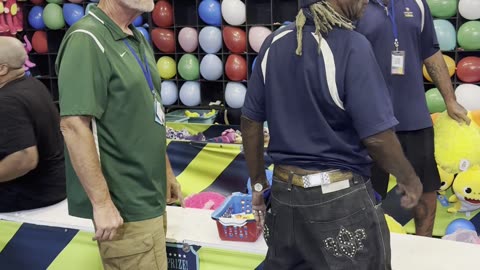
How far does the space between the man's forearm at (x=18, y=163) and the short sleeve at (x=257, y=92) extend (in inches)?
44.0

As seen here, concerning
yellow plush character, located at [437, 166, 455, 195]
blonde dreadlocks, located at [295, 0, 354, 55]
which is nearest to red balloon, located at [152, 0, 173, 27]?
yellow plush character, located at [437, 166, 455, 195]

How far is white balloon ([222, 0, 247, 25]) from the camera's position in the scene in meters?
6.13

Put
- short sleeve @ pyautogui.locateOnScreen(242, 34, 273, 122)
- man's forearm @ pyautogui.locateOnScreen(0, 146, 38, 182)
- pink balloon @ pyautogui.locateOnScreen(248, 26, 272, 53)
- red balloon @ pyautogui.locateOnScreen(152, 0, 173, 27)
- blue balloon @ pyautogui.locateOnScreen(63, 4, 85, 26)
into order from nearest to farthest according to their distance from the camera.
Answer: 1. short sleeve @ pyautogui.locateOnScreen(242, 34, 273, 122)
2. man's forearm @ pyautogui.locateOnScreen(0, 146, 38, 182)
3. pink balloon @ pyautogui.locateOnScreen(248, 26, 272, 53)
4. red balloon @ pyautogui.locateOnScreen(152, 0, 173, 27)
5. blue balloon @ pyautogui.locateOnScreen(63, 4, 85, 26)

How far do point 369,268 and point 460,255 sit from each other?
0.77 metres

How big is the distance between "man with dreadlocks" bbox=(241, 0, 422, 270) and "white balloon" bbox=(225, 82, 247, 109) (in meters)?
4.52

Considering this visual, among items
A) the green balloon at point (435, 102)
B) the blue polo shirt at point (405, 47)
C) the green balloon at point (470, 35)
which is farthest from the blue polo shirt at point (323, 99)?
the green balloon at point (470, 35)

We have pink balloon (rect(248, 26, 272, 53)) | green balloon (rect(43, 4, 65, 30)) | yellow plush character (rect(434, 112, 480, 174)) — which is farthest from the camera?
green balloon (rect(43, 4, 65, 30))

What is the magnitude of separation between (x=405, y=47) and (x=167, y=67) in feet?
14.3

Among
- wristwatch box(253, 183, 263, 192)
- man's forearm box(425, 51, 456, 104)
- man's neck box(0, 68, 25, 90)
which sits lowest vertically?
wristwatch box(253, 183, 263, 192)

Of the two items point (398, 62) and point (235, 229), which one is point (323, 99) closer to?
point (235, 229)

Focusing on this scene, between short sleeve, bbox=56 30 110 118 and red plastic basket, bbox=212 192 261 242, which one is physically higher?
short sleeve, bbox=56 30 110 118

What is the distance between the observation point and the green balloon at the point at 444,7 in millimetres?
5191

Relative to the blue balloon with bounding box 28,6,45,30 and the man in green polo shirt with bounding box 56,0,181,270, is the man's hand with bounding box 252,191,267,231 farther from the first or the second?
the blue balloon with bounding box 28,6,45,30

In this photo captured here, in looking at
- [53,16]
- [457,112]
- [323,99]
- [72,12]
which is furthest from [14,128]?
[53,16]
